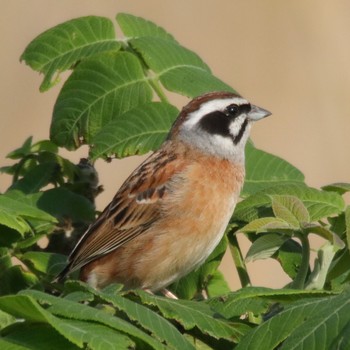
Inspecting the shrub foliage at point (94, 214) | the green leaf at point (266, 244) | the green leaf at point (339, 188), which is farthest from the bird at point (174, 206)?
the green leaf at point (266, 244)

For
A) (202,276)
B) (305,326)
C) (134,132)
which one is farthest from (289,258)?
(305,326)

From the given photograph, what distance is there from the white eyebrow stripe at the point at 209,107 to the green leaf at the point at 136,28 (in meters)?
0.34

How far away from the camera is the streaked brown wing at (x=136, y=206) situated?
13.9 ft

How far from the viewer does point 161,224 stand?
436cm

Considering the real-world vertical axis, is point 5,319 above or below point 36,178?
below

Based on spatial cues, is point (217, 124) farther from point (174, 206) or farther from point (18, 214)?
point (18, 214)

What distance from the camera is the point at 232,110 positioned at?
182 inches

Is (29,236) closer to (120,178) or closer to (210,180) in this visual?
(210,180)

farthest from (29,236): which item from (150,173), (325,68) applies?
(325,68)

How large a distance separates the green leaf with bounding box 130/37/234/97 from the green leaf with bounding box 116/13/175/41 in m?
0.09

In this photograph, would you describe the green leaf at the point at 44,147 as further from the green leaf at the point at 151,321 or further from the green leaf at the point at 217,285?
the green leaf at the point at 151,321

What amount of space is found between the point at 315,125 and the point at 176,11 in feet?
5.75

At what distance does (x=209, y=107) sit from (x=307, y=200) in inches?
46.6

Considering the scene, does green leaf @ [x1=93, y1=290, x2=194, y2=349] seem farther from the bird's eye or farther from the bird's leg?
the bird's eye
